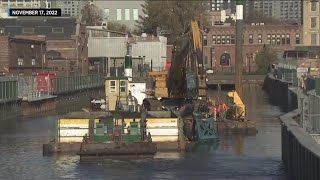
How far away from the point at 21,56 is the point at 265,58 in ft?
232

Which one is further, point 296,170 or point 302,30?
point 302,30

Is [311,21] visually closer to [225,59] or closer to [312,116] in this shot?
[225,59]

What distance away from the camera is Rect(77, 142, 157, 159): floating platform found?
40.1 meters

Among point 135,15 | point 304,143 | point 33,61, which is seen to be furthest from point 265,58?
point 304,143

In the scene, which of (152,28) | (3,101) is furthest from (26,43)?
(152,28)

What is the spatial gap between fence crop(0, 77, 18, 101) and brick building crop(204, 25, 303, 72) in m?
99.0

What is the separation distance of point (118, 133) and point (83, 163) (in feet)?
7.05

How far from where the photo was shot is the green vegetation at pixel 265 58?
541 feet

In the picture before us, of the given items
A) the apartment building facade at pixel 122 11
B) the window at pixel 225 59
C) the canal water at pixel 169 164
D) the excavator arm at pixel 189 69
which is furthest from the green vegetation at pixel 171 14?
the canal water at pixel 169 164

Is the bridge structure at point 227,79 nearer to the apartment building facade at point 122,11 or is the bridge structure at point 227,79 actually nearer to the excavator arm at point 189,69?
the apartment building facade at point 122,11

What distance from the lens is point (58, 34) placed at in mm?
124125

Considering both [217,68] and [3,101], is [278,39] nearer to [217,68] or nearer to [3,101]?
[217,68]

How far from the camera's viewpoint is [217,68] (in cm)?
17438

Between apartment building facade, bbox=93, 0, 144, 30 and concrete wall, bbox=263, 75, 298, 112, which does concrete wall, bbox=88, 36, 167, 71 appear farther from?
apartment building facade, bbox=93, 0, 144, 30
